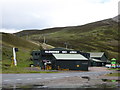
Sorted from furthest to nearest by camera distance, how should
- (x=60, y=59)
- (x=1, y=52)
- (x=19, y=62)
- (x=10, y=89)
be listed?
1. (x=1, y=52)
2. (x=19, y=62)
3. (x=60, y=59)
4. (x=10, y=89)

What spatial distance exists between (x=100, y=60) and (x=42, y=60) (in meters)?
66.3

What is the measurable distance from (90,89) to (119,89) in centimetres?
267

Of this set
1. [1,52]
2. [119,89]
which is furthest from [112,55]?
[119,89]

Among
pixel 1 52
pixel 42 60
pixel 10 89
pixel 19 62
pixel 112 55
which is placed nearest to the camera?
pixel 10 89

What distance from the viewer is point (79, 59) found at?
8212cm

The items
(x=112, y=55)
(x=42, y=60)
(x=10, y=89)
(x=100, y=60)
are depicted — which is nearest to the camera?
(x=10, y=89)

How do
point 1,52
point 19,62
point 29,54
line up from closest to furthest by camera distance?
point 19,62 → point 1,52 → point 29,54

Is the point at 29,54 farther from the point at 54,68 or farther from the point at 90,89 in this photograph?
the point at 90,89

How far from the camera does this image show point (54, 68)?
82.1 metres

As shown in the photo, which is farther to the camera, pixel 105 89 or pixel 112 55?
pixel 112 55

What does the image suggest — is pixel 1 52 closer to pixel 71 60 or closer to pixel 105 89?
pixel 71 60

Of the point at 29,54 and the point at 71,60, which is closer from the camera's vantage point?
the point at 71,60

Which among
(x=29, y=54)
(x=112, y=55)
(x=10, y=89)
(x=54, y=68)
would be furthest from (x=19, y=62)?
(x=112, y=55)

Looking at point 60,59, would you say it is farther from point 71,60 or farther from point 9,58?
point 9,58
